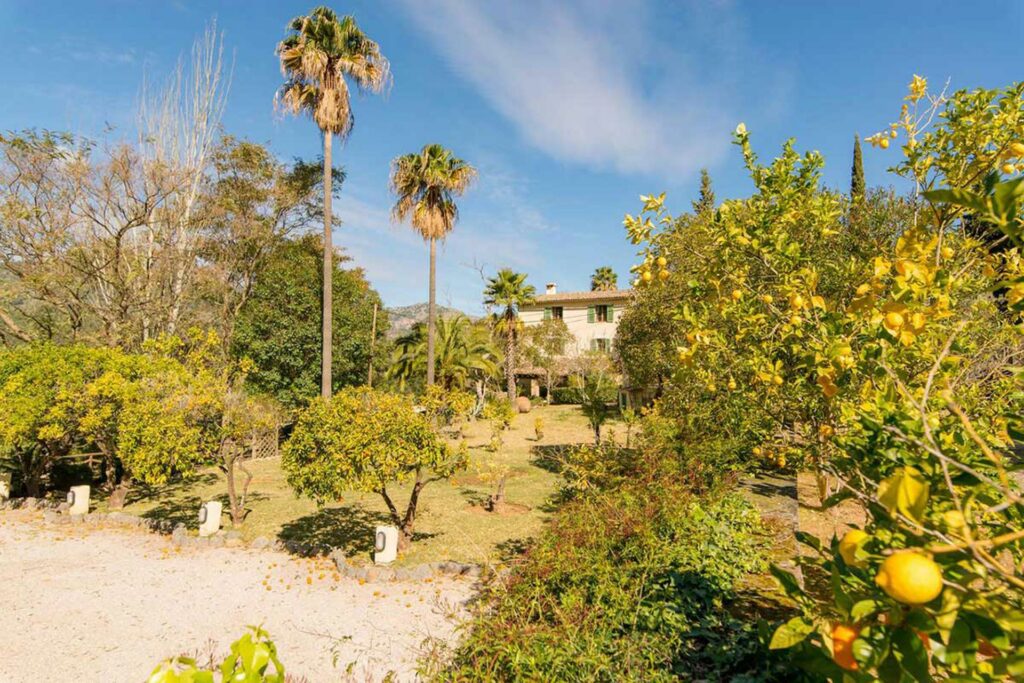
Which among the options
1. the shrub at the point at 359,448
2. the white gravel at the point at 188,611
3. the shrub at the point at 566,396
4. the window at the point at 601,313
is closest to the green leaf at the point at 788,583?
the white gravel at the point at 188,611

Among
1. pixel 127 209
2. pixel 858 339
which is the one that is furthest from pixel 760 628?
pixel 127 209

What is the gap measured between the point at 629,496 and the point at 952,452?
12.2 feet

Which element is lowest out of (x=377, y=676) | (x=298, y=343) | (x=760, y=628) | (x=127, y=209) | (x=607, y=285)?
(x=377, y=676)

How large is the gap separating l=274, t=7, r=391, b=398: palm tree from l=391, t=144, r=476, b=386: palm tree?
2893 mm

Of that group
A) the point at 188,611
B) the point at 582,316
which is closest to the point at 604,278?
the point at 582,316

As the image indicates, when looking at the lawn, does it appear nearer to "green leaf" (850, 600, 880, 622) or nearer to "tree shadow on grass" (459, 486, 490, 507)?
"tree shadow on grass" (459, 486, 490, 507)

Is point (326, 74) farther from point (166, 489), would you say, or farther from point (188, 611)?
point (188, 611)

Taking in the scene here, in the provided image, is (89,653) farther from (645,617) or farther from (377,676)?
(645,617)

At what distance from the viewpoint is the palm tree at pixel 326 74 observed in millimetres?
16047

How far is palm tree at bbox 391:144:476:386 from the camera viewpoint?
62.5 feet

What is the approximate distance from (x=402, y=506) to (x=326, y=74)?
14.6 meters

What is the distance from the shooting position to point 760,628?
45.3 inches

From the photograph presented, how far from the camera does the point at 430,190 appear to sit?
19359 mm

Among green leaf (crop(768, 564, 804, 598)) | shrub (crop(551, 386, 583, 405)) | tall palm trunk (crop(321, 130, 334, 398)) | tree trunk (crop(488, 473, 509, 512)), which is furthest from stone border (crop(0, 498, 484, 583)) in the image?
shrub (crop(551, 386, 583, 405))
